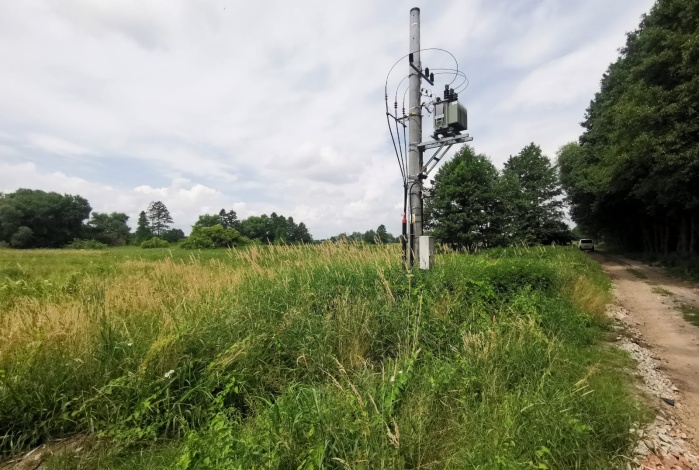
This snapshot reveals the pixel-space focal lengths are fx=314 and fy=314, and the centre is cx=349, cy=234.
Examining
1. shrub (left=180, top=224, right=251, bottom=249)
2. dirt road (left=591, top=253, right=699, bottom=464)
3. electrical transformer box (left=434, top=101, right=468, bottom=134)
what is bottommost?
dirt road (left=591, top=253, right=699, bottom=464)

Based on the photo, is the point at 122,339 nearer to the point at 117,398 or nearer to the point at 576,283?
the point at 117,398

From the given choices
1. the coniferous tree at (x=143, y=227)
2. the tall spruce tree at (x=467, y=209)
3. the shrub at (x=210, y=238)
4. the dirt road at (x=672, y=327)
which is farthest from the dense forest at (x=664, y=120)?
the coniferous tree at (x=143, y=227)

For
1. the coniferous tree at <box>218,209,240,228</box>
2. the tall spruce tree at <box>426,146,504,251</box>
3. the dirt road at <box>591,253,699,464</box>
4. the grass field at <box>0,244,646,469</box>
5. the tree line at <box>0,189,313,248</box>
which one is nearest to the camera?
the grass field at <box>0,244,646,469</box>

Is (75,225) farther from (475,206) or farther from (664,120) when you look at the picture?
(664,120)

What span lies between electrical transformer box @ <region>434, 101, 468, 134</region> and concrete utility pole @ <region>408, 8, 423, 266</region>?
379mm

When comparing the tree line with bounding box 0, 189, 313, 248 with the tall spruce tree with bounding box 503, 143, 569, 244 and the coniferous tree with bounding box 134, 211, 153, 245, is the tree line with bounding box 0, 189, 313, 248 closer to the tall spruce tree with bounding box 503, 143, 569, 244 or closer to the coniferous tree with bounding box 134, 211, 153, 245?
the coniferous tree with bounding box 134, 211, 153, 245

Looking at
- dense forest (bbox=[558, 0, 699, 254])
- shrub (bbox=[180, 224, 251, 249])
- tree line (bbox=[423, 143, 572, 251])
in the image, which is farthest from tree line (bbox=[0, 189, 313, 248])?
dense forest (bbox=[558, 0, 699, 254])

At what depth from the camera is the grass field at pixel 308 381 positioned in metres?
2.48

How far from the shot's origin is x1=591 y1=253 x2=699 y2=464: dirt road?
4.00 m

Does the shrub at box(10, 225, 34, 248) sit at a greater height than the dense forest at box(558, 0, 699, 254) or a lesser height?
lesser

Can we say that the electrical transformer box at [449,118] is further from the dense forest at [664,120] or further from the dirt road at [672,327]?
the dense forest at [664,120]

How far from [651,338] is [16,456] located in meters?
9.72

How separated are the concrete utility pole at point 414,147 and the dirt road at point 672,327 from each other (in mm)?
3987

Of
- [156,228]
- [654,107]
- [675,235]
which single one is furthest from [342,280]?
[156,228]
